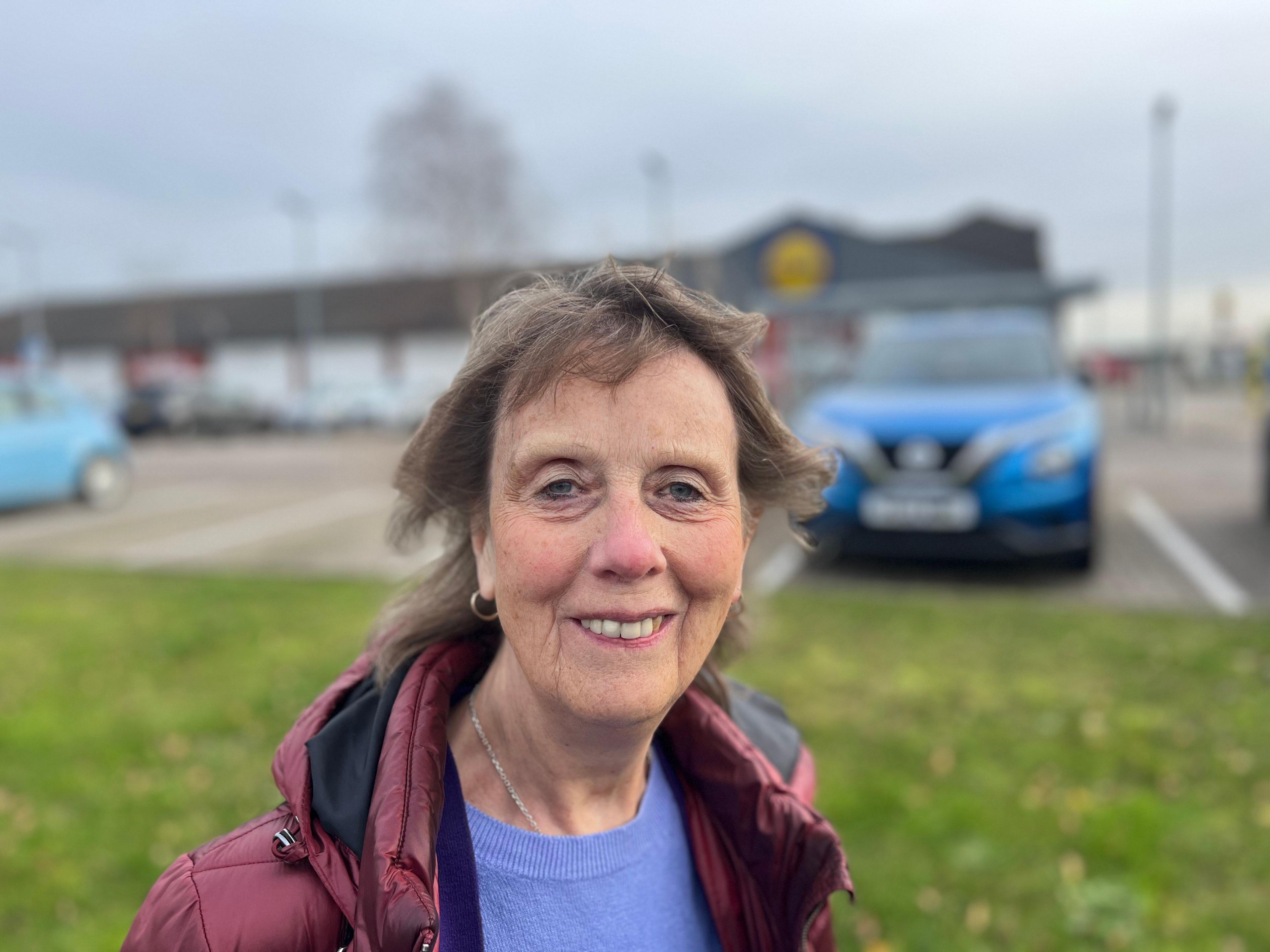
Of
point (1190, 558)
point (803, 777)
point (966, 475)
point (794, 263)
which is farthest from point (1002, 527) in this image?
point (794, 263)

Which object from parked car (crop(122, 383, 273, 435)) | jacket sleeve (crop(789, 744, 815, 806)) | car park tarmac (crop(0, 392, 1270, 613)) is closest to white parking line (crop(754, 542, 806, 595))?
car park tarmac (crop(0, 392, 1270, 613))

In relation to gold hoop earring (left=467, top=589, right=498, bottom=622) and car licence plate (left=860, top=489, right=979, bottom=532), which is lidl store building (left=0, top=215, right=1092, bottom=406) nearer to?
car licence plate (left=860, top=489, right=979, bottom=532)

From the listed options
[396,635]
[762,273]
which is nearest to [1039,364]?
[396,635]

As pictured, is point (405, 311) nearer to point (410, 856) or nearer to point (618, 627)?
point (618, 627)

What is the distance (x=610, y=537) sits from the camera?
1.29 m

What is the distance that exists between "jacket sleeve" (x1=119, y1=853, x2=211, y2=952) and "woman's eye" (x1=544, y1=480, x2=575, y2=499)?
607mm

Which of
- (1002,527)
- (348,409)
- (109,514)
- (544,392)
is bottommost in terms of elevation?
(109,514)

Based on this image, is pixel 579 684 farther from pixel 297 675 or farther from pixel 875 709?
pixel 297 675

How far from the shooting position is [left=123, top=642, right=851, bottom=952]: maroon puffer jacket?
45.8 inches

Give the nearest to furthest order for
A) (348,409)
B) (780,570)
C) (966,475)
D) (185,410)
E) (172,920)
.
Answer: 1. (172,920)
2. (966,475)
3. (780,570)
4. (185,410)
5. (348,409)

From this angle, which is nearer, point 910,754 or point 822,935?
point 822,935

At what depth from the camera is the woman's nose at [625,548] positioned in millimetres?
1281

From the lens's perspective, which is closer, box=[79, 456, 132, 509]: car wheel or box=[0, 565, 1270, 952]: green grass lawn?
box=[0, 565, 1270, 952]: green grass lawn

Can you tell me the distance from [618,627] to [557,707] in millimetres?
168
